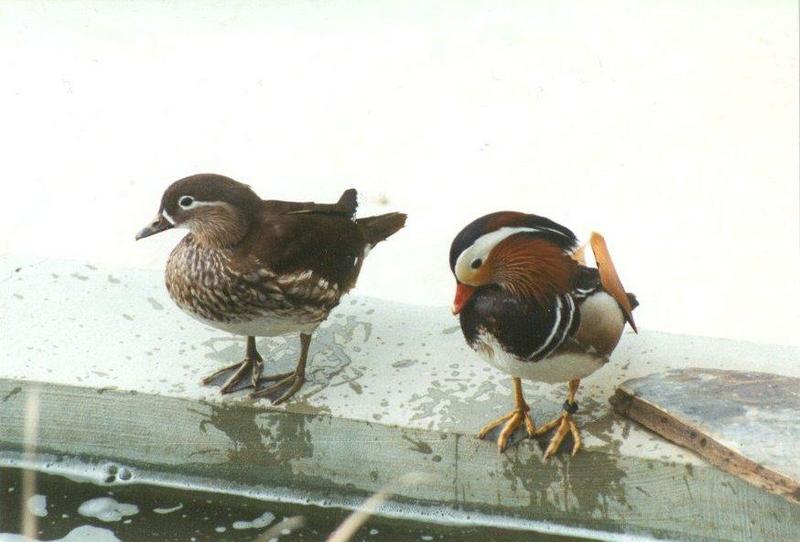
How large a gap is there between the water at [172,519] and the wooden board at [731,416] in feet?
1.07

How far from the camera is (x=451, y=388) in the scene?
9.94 feet

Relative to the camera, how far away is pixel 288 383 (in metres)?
3.03

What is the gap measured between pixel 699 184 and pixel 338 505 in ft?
6.85

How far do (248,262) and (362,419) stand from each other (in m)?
Answer: 0.42

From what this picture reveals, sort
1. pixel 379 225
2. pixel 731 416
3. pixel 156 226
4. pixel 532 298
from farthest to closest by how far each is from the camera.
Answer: pixel 379 225
pixel 156 226
pixel 731 416
pixel 532 298

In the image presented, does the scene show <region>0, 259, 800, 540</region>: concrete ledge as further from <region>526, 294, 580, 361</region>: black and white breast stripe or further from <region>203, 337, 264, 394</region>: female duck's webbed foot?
<region>526, 294, 580, 361</region>: black and white breast stripe

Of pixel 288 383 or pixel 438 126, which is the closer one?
pixel 288 383

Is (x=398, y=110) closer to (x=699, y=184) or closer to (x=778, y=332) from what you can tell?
(x=699, y=184)

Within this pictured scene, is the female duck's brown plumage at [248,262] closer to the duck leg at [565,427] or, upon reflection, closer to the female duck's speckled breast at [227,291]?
the female duck's speckled breast at [227,291]

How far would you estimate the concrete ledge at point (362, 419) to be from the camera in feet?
9.07

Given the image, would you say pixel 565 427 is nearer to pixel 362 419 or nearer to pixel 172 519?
pixel 362 419

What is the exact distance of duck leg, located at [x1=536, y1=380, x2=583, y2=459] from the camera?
9.12 feet

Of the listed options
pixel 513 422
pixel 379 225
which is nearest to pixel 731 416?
pixel 513 422

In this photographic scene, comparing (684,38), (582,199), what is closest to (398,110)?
(582,199)
